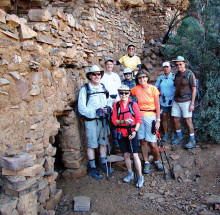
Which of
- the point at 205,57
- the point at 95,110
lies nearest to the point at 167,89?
the point at 205,57

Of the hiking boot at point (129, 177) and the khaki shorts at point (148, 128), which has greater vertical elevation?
the khaki shorts at point (148, 128)

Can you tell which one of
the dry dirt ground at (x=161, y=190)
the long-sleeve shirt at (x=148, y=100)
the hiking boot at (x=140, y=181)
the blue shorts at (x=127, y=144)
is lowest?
the dry dirt ground at (x=161, y=190)

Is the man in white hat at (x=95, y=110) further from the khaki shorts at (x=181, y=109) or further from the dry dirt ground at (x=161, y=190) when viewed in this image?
the khaki shorts at (x=181, y=109)

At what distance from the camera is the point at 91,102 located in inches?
173

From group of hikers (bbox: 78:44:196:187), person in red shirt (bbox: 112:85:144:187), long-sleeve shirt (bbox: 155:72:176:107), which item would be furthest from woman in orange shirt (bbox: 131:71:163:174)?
long-sleeve shirt (bbox: 155:72:176:107)

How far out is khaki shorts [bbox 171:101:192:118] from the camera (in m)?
5.08

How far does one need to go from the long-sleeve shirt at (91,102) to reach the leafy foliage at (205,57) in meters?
2.70

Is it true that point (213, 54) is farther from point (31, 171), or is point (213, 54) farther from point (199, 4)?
point (31, 171)

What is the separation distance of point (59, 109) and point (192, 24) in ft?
21.7

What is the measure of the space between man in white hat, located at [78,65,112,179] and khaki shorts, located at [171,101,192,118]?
1715mm

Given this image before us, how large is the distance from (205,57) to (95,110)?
→ 3860 millimetres

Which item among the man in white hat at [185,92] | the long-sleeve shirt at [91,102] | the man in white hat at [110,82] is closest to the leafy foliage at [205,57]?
the man in white hat at [185,92]

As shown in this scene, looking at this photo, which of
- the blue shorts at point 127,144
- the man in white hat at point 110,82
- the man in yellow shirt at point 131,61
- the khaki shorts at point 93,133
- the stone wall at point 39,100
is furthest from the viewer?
the man in yellow shirt at point 131,61

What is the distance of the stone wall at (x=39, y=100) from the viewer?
9.37 ft
